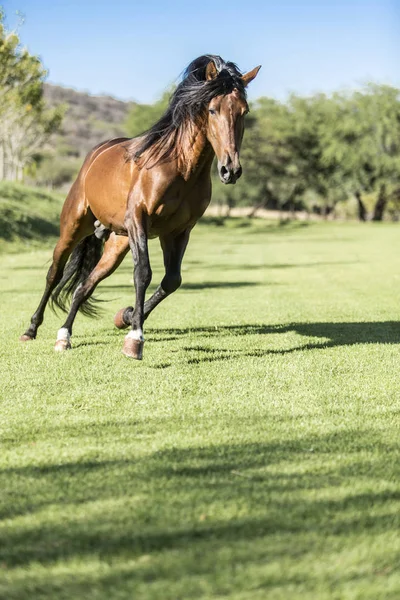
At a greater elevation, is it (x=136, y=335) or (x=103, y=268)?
(x=103, y=268)

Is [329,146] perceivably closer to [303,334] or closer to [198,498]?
[303,334]

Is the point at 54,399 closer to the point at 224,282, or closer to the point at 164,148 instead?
the point at 164,148

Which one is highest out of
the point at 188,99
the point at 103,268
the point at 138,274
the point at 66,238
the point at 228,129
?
the point at 188,99

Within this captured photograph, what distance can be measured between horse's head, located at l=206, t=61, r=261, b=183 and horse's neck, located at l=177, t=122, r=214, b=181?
0.24 metres

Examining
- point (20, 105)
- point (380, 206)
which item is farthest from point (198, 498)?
point (380, 206)

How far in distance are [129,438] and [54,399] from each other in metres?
1.35

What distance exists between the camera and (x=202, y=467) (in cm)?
431

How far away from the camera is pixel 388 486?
4016 mm

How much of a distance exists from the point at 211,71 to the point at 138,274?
2.03 m

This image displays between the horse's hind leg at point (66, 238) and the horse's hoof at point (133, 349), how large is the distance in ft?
6.75

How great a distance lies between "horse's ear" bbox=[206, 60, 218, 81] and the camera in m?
7.61

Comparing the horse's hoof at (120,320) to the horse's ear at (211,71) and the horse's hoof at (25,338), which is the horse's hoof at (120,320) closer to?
the horse's hoof at (25,338)

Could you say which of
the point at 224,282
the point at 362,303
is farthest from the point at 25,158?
the point at 362,303

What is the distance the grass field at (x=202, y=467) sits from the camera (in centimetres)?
305
